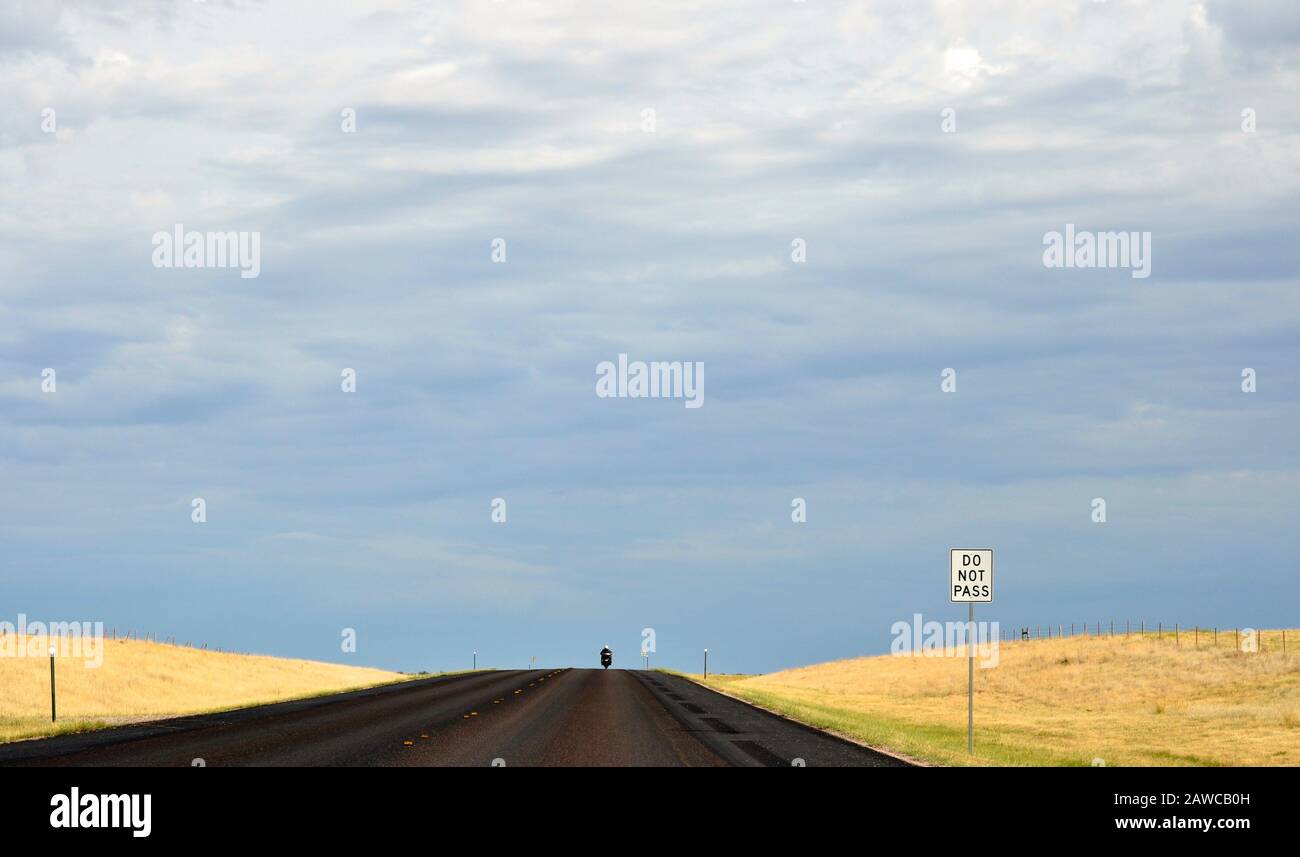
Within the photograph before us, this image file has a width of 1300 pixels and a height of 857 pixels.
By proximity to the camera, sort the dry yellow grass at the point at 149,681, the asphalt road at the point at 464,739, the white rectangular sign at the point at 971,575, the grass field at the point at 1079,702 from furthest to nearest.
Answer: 1. the dry yellow grass at the point at 149,681
2. the grass field at the point at 1079,702
3. the white rectangular sign at the point at 971,575
4. the asphalt road at the point at 464,739

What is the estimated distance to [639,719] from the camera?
30250mm

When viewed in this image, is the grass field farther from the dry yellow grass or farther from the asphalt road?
the dry yellow grass

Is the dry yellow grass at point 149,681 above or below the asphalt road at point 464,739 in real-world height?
below

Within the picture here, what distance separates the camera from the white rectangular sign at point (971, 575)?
948 inches

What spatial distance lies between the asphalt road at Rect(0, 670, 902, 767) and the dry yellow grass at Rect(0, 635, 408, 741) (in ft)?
24.3

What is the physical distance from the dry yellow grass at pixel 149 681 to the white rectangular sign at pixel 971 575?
69.2 ft

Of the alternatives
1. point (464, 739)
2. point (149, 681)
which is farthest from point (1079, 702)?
point (464, 739)

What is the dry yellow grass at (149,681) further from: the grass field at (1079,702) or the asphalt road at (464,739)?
the grass field at (1079,702)

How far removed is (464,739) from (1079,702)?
5064 cm

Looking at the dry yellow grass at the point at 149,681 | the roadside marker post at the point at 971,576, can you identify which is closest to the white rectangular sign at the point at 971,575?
the roadside marker post at the point at 971,576

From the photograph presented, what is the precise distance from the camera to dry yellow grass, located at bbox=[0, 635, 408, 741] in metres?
50.0

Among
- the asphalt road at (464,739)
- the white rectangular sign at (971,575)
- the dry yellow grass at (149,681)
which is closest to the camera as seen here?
the asphalt road at (464,739)

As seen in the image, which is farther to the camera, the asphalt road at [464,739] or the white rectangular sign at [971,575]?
the white rectangular sign at [971,575]
